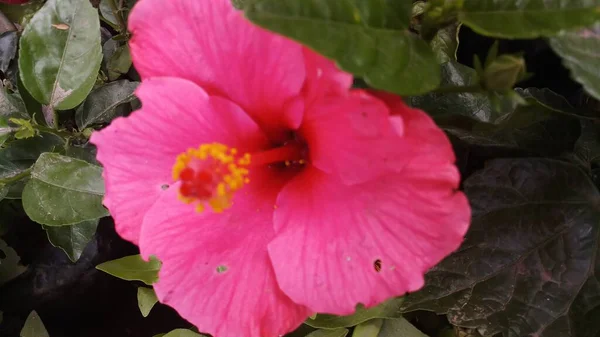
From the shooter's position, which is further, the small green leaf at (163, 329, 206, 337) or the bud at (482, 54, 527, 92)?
the small green leaf at (163, 329, 206, 337)

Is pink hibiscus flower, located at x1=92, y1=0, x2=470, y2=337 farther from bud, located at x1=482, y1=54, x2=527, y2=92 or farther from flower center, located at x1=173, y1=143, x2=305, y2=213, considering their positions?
bud, located at x1=482, y1=54, x2=527, y2=92

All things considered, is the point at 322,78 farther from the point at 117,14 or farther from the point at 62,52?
the point at 117,14

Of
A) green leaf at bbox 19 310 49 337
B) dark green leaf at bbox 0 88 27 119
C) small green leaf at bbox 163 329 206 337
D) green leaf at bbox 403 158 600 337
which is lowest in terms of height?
green leaf at bbox 19 310 49 337

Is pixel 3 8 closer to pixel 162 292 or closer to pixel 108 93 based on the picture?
pixel 108 93

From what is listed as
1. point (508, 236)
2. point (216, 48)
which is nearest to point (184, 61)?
point (216, 48)

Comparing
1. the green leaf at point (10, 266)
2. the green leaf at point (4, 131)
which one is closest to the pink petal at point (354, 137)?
the green leaf at point (4, 131)

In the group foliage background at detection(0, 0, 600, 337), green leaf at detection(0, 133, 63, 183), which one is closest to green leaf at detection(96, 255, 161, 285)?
foliage background at detection(0, 0, 600, 337)

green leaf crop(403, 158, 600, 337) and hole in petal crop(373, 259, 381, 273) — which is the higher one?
hole in petal crop(373, 259, 381, 273)

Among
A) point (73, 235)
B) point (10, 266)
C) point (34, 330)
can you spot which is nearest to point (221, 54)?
point (73, 235)
